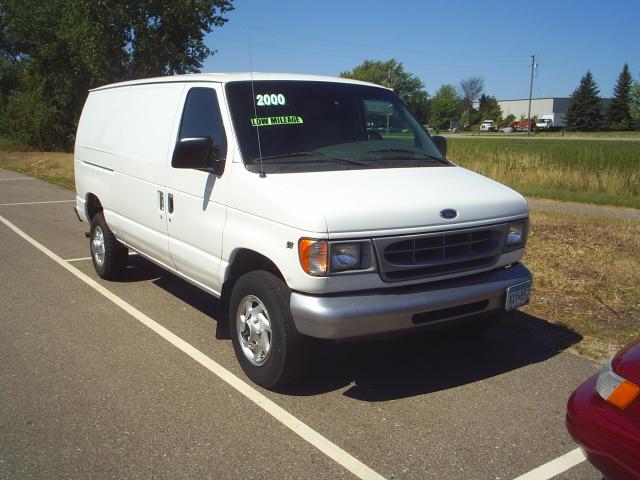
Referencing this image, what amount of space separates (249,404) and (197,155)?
6.02ft

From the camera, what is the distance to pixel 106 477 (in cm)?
326

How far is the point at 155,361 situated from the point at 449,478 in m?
2.54

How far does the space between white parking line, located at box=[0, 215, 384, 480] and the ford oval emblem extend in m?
1.62

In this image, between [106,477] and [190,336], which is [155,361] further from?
[106,477]

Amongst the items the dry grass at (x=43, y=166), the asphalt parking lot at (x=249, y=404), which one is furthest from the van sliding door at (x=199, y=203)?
the dry grass at (x=43, y=166)

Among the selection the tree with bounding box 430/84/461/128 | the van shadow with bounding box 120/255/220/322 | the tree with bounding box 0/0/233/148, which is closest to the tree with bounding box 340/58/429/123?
the tree with bounding box 430/84/461/128

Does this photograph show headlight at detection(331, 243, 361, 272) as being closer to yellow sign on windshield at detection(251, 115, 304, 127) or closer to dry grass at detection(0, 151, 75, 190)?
yellow sign on windshield at detection(251, 115, 304, 127)

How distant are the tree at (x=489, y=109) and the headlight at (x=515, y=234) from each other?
4991 inches

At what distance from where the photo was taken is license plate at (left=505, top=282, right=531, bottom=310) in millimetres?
4449

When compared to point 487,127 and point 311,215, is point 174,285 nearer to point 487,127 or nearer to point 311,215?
point 311,215

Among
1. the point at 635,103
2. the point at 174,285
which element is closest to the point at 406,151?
the point at 174,285

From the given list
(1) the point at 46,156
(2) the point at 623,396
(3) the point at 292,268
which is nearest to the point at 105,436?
(3) the point at 292,268

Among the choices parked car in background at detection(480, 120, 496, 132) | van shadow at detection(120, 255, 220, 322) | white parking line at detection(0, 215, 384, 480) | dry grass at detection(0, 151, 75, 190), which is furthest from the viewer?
parked car in background at detection(480, 120, 496, 132)

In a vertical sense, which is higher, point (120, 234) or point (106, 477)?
point (120, 234)
